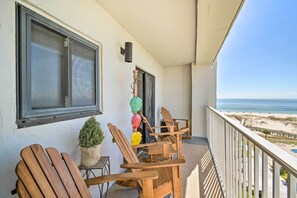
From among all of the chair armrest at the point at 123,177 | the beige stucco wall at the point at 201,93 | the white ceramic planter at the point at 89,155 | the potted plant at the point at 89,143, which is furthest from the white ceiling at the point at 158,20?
the chair armrest at the point at 123,177

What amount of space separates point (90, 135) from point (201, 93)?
4250 mm

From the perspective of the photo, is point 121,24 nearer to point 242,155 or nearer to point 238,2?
point 238,2

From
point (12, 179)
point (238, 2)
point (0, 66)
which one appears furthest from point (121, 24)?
point (12, 179)

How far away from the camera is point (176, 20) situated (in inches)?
93.7

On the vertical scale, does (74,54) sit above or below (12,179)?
above

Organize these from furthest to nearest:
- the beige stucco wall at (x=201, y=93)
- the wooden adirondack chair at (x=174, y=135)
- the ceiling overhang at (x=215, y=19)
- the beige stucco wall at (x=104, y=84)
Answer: the beige stucco wall at (x=201, y=93)
the wooden adirondack chair at (x=174, y=135)
the ceiling overhang at (x=215, y=19)
the beige stucco wall at (x=104, y=84)

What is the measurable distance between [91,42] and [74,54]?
32 centimetres

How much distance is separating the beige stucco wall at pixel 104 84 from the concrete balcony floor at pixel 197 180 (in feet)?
1.27

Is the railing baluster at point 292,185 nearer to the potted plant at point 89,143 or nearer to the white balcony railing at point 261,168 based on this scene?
the white balcony railing at point 261,168

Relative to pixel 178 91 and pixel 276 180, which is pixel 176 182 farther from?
pixel 178 91

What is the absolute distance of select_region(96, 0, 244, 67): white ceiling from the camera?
6.26ft

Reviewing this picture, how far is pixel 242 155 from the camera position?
1.32 meters

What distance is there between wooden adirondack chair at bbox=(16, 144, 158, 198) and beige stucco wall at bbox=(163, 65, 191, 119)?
4431mm

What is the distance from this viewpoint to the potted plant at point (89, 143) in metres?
1.37
